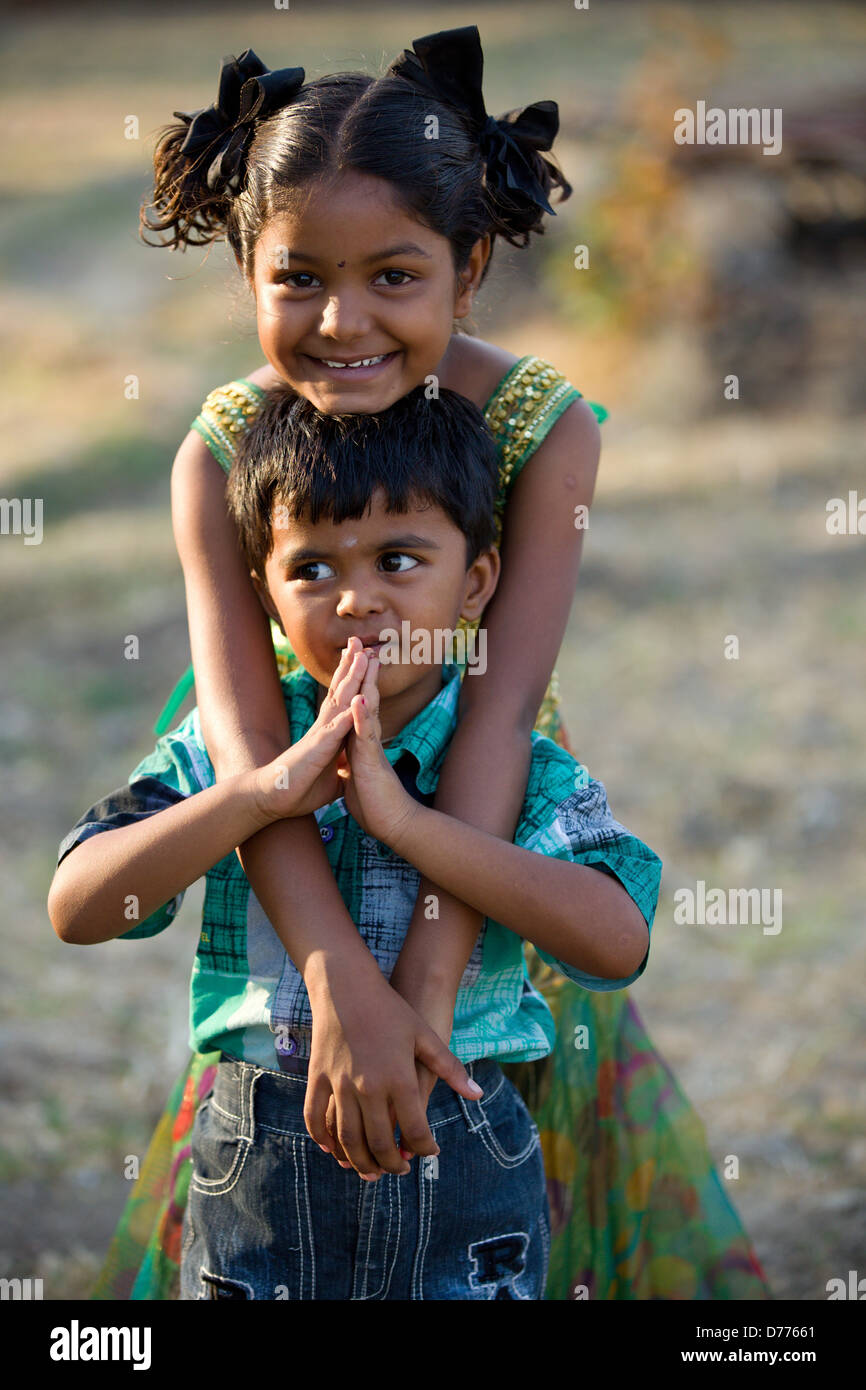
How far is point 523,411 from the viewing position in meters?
2.02

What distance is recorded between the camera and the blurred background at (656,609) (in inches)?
128

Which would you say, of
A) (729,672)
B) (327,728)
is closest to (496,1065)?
(327,728)

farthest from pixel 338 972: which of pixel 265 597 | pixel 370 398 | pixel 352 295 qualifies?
pixel 352 295

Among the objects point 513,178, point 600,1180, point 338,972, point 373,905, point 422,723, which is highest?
point 513,178

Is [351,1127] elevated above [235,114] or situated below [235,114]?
→ below

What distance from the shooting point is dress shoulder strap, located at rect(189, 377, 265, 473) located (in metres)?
1.98

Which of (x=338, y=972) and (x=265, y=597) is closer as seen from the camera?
(x=338, y=972)

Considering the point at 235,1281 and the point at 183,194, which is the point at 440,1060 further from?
the point at 183,194

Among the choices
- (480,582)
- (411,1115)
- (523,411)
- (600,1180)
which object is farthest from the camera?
(600,1180)

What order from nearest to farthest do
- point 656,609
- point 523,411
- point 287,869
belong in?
point 287,869
point 523,411
point 656,609

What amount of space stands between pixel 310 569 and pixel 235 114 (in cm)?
65

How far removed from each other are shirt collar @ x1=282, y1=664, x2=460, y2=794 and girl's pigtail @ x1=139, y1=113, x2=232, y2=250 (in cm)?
63

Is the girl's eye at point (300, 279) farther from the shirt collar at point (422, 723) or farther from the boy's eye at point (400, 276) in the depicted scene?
the shirt collar at point (422, 723)
